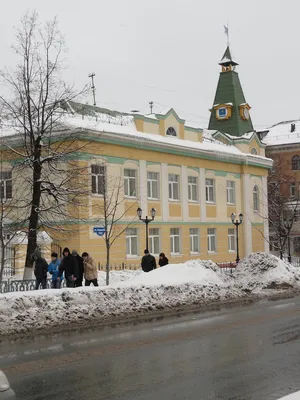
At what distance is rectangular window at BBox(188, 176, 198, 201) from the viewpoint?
41281mm

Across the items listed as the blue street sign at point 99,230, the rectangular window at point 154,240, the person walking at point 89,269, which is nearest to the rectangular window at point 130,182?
the rectangular window at point 154,240

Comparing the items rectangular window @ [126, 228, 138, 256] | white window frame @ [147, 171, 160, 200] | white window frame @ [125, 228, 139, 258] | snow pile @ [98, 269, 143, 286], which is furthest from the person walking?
white window frame @ [147, 171, 160, 200]

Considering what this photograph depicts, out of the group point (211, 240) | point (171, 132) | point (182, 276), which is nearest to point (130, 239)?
point (171, 132)

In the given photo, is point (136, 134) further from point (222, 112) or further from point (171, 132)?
point (222, 112)

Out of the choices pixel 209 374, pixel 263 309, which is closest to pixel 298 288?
pixel 263 309

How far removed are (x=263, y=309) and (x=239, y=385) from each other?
10.7 metres

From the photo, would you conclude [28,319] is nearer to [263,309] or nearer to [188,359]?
Answer: [188,359]

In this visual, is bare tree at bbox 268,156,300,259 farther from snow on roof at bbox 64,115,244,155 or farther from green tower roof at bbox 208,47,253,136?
snow on roof at bbox 64,115,244,155

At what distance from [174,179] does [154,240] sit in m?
4.44

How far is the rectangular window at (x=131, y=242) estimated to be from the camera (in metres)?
36.0

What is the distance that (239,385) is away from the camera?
27.6 feet

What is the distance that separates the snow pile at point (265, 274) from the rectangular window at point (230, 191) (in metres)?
18.0

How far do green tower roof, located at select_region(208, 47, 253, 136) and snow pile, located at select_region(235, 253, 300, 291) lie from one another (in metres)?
23.4

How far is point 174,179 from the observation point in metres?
40.1
